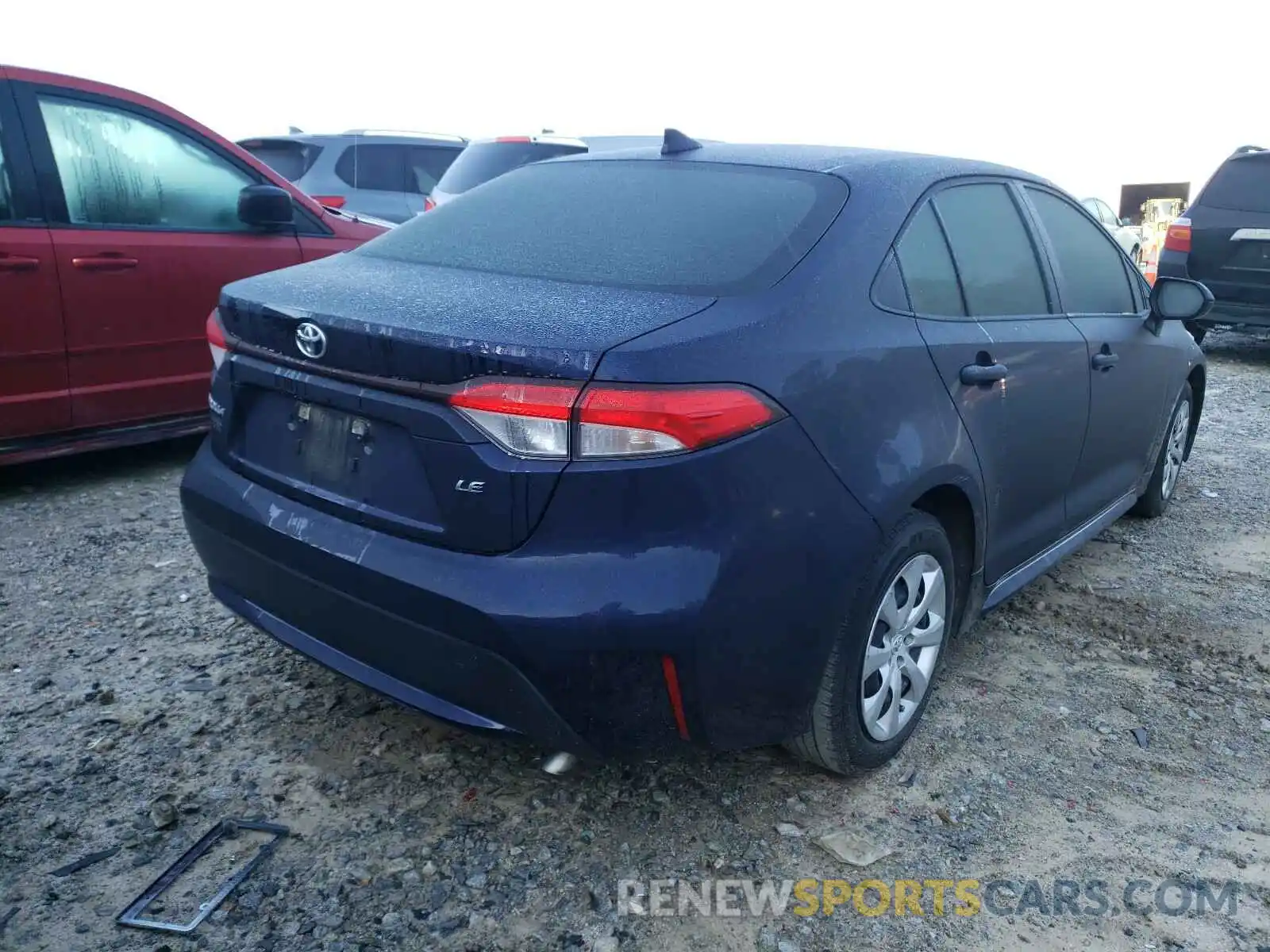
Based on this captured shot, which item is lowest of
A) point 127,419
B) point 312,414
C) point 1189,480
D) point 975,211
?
point 1189,480

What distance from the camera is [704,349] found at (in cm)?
218

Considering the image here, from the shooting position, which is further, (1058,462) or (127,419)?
(127,419)

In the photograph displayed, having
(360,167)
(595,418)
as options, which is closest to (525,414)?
(595,418)

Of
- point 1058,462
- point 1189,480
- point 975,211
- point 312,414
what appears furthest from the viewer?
point 1189,480

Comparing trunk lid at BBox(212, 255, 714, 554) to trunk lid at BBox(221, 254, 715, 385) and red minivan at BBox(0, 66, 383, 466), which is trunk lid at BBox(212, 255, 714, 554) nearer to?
trunk lid at BBox(221, 254, 715, 385)

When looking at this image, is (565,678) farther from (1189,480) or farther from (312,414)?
(1189,480)

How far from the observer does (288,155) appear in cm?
1001

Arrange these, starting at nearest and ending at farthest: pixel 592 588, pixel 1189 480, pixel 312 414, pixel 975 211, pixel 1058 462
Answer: pixel 592 588
pixel 312 414
pixel 975 211
pixel 1058 462
pixel 1189 480

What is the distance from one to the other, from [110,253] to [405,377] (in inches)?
122

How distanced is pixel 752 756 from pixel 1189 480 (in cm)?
396

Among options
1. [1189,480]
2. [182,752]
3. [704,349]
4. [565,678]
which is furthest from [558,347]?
[1189,480]

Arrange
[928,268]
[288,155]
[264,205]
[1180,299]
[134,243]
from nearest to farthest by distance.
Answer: [928,268], [1180,299], [134,243], [264,205], [288,155]

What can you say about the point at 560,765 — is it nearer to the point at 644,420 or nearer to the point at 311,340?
the point at 644,420

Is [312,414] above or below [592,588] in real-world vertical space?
above
